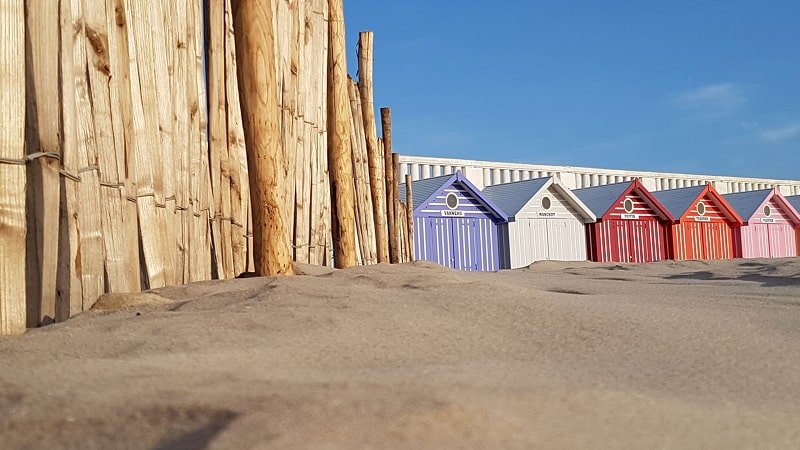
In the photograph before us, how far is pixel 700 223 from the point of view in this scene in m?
19.3

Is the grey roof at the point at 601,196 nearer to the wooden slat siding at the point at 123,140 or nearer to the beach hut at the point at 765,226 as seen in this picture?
the beach hut at the point at 765,226

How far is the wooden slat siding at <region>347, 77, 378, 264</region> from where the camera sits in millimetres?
7551

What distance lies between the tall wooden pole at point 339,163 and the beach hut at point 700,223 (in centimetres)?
1398

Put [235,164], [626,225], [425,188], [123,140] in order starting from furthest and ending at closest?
[626,225] < [425,188] < [235,164] < [123,140]

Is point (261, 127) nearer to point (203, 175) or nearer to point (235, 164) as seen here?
point (203, 175)

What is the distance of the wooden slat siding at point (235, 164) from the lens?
454 cm

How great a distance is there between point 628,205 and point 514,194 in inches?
127

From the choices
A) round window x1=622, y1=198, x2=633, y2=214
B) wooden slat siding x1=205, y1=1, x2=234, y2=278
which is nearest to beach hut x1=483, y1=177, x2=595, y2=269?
round window x1=622, y1=198, x2=633, y2=214

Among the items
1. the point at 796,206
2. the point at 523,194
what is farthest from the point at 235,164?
the point at 796,206

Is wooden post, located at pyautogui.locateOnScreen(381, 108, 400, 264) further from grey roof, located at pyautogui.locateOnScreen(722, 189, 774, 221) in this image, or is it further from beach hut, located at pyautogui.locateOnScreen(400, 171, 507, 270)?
grey roof, located at pyautogui.locateOnScreen(722, 189, 774, 221)

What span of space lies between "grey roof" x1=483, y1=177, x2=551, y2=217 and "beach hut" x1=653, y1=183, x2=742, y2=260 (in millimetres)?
4234

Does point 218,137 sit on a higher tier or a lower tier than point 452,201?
lower

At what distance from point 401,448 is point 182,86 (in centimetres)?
310

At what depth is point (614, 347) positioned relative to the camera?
6.85 ft
